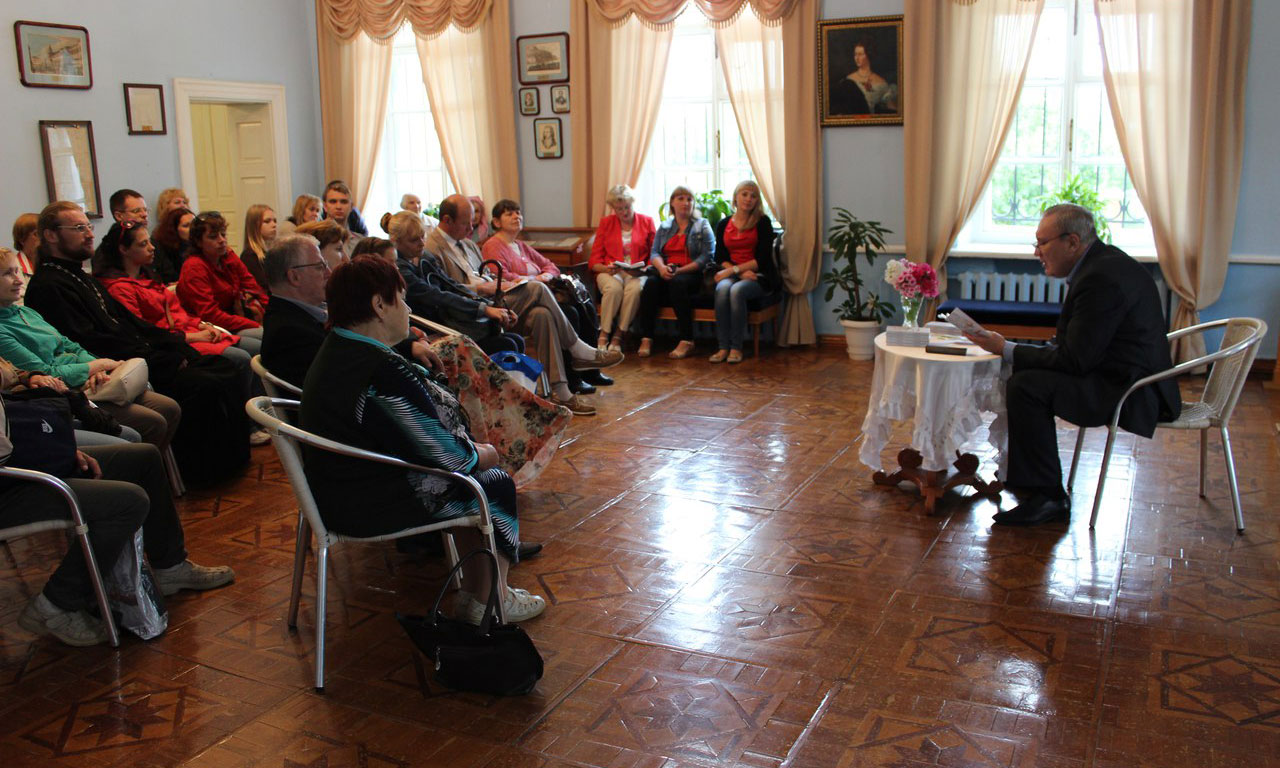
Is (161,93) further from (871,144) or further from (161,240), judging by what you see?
(871,144)

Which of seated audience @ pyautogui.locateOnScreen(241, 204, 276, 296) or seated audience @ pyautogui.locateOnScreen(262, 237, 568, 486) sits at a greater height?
seated audience @ pyautogui.locateOnScreen(241, 204, 276, 296)

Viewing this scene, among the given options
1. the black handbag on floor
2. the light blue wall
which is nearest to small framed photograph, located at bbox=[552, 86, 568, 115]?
the light blue wall

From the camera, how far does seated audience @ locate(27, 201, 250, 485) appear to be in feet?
15.5

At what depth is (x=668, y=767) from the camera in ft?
8.88

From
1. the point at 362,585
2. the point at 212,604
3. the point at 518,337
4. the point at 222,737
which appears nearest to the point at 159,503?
the point at 212,604

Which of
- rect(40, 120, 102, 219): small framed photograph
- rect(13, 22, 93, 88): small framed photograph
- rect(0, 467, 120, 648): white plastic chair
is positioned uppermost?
rect(13, 22, 93, 88): small framed photograph

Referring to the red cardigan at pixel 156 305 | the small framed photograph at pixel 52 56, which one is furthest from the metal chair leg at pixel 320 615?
the small framed photograph at pixel 52 56

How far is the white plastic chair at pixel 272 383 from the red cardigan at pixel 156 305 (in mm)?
1429

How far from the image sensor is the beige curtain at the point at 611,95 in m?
8.77

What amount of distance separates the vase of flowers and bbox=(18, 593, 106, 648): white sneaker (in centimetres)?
349

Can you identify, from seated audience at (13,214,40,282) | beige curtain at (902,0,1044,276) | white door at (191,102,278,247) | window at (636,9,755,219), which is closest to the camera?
seated audience at (13,214,40,282)

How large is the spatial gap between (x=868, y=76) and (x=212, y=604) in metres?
6.05

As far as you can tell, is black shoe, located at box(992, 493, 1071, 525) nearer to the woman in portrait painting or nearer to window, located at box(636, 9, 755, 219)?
the woman in portrait painting

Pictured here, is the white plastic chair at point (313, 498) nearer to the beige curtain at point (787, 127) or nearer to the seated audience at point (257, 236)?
the seated audience at point (257, 236)
